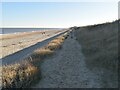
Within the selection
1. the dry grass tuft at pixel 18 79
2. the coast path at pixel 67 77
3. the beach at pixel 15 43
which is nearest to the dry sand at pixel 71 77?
the coast path at pixel 67 77

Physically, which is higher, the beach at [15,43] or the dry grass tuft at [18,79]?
the beach at [15,43]

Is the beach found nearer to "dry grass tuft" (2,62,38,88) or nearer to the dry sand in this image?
the dry sand

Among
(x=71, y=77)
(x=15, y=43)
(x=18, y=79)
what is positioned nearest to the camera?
(x=18, y=79)

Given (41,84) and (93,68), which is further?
(93,68)

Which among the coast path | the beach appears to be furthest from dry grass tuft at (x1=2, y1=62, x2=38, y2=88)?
the beach

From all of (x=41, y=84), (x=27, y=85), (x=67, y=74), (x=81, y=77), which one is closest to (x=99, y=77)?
(x=81, y=77)

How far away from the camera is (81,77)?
12031 mm

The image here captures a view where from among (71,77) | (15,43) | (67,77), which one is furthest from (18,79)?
(15,43)

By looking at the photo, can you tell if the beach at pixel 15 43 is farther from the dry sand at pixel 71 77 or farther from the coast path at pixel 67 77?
the dry sand at pixel 71 77

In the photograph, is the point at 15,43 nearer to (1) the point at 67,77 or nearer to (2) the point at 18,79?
(1) the point at 67,77

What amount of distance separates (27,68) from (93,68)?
11.5 feet

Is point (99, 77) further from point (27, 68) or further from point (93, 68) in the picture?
point (27, 68)

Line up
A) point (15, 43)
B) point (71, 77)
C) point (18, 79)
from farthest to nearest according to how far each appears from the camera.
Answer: point (15, 43)
point (71, 77)
point (18, 79)

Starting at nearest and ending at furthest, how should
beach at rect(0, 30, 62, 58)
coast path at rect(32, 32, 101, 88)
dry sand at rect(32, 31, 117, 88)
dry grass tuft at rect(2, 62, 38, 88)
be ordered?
dry grass tuft at rect(2, 62, 38, 88) < dry sand at rect(32, 31, 117, 88) < coast path at rect(32, 32, 101, 88) < beach at rect(0, 30, 62, 58)
